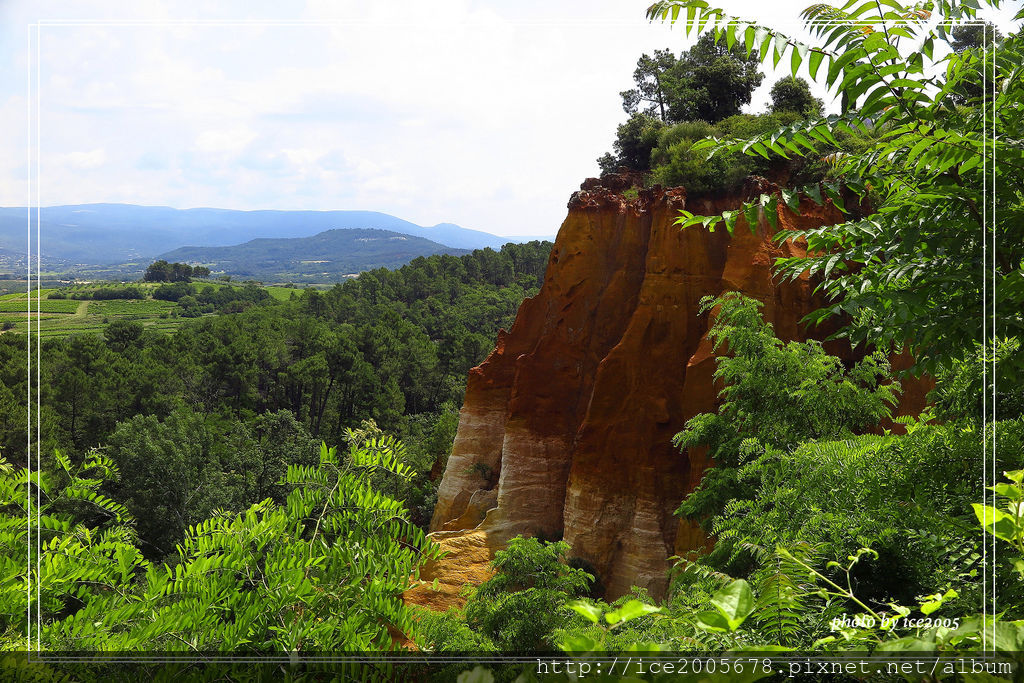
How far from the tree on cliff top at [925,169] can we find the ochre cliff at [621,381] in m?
5.16

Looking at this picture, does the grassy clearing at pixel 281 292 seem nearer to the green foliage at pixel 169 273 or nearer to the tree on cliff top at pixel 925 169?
the green foliage at pixel 169 273

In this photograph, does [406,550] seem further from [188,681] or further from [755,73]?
[755,73]

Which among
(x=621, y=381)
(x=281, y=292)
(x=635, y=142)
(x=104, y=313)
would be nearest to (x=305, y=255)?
(x=621, y=381)

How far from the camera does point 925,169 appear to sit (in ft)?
6.22

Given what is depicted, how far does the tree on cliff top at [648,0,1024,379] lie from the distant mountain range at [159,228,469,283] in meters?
8.79

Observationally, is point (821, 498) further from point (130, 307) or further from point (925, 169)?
point (130, 307)

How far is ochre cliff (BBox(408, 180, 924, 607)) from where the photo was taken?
25.8 feet

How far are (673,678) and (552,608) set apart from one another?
18.4 ft

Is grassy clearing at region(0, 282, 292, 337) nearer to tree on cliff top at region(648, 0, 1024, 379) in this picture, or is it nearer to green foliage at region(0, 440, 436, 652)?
green foliage at region(0, 440, 436, 652)

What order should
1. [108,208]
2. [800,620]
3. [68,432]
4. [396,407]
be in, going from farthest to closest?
1. [396,407]
2. [68,432]
3. [108,208]
4. [800,620]

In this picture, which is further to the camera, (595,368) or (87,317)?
(87,317)

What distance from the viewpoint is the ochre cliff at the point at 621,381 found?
25.8 ft

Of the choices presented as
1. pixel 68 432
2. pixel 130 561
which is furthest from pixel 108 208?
pixel 68 432

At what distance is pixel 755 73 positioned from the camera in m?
12.7
